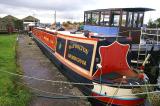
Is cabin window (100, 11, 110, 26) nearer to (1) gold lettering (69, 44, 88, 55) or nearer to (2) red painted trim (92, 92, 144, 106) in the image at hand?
(1) gold lettering (69, 44, 88, 55)

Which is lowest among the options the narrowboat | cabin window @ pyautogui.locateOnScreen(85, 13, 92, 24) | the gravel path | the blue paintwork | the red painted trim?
the gravel path

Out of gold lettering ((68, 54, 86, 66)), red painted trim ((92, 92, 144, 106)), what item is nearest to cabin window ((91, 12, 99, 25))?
gold lettering ((68, 54, 86, 66))

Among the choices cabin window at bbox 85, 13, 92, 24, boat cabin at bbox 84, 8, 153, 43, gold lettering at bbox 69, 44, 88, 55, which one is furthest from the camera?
cabin window at bbox 85, 13, 92, 24

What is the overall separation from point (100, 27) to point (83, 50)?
6.46 meters

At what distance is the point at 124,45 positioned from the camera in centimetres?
804

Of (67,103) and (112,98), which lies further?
(67,103)

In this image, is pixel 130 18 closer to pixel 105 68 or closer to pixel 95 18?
pixel 95 18

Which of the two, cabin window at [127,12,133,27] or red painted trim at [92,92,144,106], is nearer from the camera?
red painted trim at [92,92,144,106]

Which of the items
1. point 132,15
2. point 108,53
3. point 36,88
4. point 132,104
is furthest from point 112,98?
point 132,15

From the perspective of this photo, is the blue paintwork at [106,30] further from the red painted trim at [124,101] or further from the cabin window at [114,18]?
the red painted trim at [124,101]

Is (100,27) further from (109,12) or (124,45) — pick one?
(124,45)

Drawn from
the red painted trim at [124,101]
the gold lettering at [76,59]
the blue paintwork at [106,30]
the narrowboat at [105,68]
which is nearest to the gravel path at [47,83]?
the narrowboat at [105,68]

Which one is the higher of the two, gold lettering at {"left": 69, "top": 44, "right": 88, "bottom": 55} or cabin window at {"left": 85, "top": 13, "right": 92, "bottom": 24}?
cabin window at {"left": 85, "top": 13, "right": 92, "bottom": 24}

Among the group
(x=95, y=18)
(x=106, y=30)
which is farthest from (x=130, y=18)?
(x=95, y=18)
